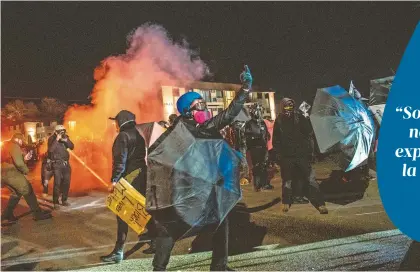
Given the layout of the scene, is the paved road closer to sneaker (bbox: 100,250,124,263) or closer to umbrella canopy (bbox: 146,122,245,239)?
sneaker (bbox: 100,250,124,263)

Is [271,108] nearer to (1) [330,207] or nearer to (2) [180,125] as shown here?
(1) [330,207]

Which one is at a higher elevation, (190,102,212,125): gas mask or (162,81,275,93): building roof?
(162,81,275,93): building roof

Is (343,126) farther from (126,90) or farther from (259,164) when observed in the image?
(126,90)

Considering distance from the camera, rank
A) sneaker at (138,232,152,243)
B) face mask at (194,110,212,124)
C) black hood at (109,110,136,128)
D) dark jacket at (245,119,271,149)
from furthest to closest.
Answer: dark jacket at (245,119,271,149) → sneaker at (138,232,152,243) → black hood at (109,110,136,128) → face mask at (194,110,212,124)

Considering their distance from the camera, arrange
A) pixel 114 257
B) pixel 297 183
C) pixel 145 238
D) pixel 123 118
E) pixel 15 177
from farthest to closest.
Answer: pixel 15 177, pixel 297 183, pixel 145 238, pixel 123 118, pixel 114 257

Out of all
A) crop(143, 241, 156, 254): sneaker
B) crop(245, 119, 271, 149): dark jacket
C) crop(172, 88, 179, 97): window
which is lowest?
crop(143, 241, 156, 254): sneaker

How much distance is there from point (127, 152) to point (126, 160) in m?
0.10

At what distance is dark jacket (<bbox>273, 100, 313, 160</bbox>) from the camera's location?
257 inches

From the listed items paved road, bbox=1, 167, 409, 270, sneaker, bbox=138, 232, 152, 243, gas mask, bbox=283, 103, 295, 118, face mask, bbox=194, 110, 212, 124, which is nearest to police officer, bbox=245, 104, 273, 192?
paved road, bbox=1, 167, 409, 270

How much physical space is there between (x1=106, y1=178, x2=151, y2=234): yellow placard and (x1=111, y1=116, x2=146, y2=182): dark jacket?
29cm

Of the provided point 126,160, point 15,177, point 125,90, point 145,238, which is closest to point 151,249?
point 145,238

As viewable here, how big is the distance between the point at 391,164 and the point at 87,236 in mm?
5076

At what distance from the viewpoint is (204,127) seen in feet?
12.5

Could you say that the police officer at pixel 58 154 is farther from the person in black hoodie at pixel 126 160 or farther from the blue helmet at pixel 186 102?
the blue helmet at pixel 186 102
